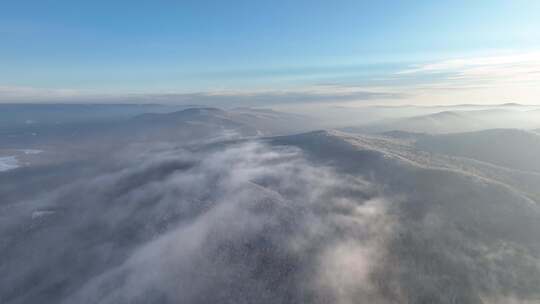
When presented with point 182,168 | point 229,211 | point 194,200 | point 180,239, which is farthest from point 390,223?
point 182,168

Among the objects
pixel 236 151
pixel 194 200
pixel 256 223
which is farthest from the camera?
pixel 236 151

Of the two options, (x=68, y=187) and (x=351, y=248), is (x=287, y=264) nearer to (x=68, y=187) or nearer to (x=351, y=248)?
(x=351, y=248)

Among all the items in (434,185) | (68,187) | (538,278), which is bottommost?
(68,187)

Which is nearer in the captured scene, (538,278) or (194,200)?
Result: (538,278)

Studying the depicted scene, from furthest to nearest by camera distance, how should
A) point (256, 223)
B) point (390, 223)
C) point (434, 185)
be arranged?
point (434, 185) < point (256, 223) < point (390, 223)

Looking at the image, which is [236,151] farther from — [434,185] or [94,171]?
[434,185]

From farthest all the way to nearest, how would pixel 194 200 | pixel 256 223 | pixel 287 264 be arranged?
pixel 194 200
pixel 256 223
pixel 287 264

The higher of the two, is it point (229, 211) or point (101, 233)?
point (229, 211)

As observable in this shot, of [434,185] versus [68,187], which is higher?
[434,185]

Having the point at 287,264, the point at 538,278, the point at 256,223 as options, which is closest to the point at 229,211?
the point at 256,223
